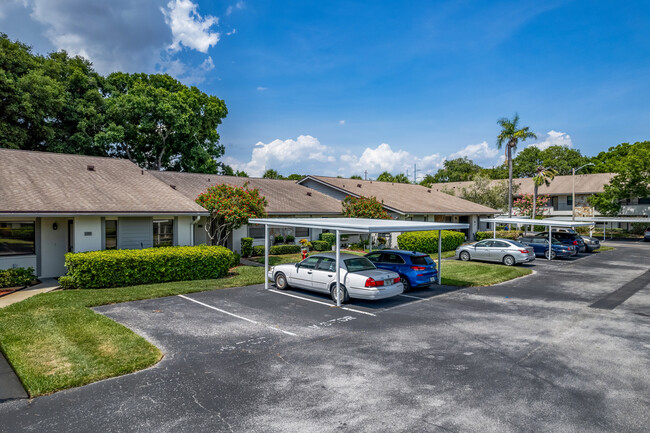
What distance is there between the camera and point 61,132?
104ft

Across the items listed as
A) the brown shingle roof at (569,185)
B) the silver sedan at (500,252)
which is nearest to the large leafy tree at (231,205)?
the silver sedan at (500,252)

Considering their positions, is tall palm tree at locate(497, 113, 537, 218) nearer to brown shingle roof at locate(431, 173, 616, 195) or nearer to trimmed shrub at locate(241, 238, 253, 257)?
brown shingle roof at locate(431, 173, 616, 195)

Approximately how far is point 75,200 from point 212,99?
89.1ft

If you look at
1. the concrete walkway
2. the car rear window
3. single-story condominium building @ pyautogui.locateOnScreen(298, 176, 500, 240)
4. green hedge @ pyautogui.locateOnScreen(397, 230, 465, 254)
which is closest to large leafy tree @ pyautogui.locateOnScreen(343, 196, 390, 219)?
green hedge @ pyautogui.locateOnScreen(397, 230, 465, 254)

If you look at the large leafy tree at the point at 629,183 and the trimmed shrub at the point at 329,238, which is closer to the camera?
the trimmed shrub at the point at 329,238

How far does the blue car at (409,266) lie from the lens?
48.1ft

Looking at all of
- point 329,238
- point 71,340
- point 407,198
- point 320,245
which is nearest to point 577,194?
point 407,198

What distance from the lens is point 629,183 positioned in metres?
44.2

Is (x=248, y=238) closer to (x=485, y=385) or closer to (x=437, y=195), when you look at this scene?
(x=485, y=385)

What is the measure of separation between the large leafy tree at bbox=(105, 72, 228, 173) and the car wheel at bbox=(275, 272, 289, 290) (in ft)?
81.9

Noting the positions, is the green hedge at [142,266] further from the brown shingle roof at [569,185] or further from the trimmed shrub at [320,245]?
the brown shingle roof at [569,185]

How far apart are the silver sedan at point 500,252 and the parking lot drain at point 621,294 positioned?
16.0ft

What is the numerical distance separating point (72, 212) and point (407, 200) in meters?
25.0

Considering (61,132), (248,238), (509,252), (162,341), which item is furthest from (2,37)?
(509,252)
